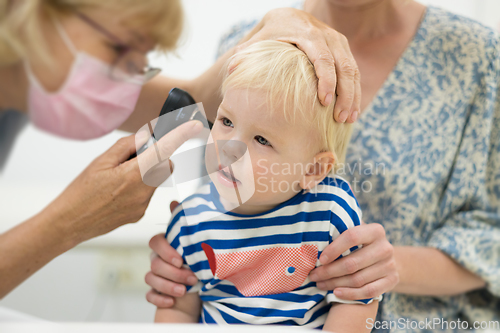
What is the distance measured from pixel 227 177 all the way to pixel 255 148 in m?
0.07

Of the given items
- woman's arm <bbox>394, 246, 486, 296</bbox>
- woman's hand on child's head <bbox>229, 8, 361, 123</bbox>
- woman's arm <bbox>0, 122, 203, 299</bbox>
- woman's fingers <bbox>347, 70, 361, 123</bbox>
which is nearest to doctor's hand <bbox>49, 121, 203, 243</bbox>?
woman's arm <bbox>0, 122, 203, 299</bbox>

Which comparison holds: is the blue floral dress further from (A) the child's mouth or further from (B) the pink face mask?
(B) the pink face mask

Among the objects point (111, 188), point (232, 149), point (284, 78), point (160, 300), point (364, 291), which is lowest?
point (160, 300)

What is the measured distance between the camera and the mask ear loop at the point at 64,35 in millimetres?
434

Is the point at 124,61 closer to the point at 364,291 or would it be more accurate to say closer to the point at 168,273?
the point at 168,273

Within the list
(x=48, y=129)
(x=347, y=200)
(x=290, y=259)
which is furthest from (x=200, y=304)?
(x=48, y=129)

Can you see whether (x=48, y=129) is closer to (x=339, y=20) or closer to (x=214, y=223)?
(x=214, y=223)

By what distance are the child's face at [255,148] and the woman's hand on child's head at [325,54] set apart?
0.20 feet

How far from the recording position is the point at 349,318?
2.25 ft

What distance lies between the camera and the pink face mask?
18.6 inches

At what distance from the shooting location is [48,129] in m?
0.52

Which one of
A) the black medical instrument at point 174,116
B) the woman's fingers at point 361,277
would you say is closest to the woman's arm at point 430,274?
the woman's fingers at point 361,277

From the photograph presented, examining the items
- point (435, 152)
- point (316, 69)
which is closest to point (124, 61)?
point (316, 69)

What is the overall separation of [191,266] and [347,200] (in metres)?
0.31
